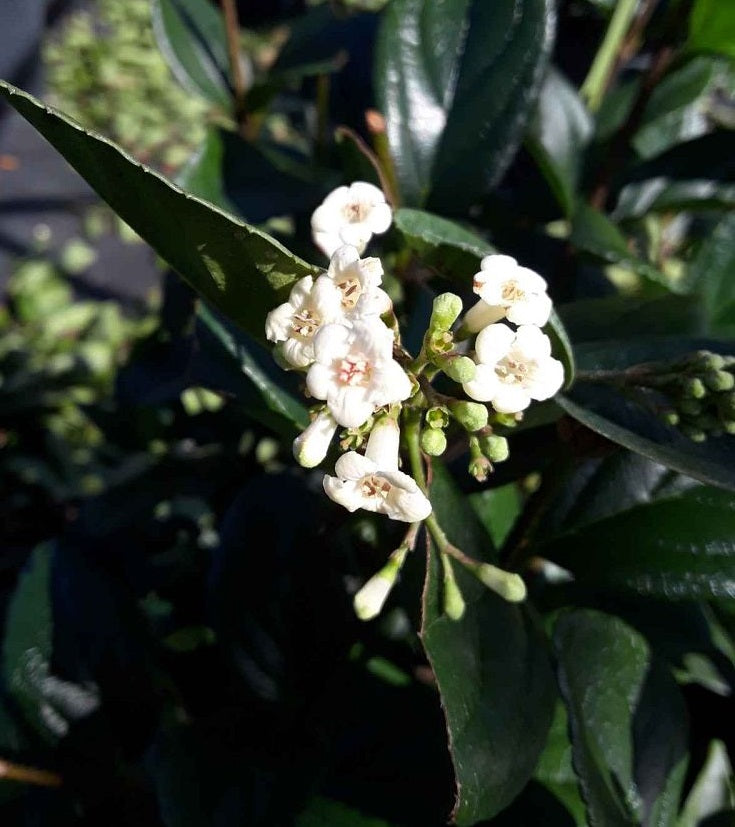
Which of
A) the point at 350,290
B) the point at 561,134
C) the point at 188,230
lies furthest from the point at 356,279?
the point at 561,134

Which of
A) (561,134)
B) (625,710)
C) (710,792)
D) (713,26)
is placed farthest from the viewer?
(561,134)

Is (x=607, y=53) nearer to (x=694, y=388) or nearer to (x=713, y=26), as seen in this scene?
(x=713, y=26)

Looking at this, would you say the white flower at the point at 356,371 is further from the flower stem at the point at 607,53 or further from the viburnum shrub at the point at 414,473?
the flower stem at the point at 607,53

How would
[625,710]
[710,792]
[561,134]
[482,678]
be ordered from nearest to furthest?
[482,678] → [625,710] → [710,792] → [561,134]

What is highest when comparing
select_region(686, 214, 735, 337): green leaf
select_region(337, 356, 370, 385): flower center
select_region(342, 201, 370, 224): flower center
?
select_region(342, 201, 370, 224): flower center

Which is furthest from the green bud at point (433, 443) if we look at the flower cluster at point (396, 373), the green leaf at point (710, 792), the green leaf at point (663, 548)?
the green leaf at point (710, 792)

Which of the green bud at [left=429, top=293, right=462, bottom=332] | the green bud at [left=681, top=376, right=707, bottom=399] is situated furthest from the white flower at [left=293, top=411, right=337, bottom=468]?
the green bud at [left=681, top=376, right=707, bottom=399]

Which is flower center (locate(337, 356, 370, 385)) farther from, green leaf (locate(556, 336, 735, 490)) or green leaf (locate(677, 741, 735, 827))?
green leaf (locate(677, 741, 735, 827))
